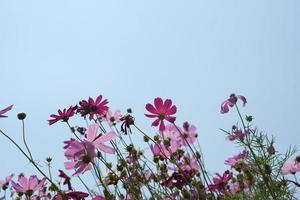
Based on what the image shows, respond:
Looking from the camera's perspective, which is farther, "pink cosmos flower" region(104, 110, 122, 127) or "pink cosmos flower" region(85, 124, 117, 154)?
"pink cosmos flower" region(104, 110, 122, 127)

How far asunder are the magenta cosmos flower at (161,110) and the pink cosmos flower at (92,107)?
26 cm

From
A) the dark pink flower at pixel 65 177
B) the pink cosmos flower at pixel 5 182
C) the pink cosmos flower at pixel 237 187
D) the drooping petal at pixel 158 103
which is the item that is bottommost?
the dark pink flower at pixel 65 177

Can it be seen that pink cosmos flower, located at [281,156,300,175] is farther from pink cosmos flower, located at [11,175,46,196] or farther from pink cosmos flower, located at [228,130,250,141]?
pink cosmos flower, located at [11,175,46,196]

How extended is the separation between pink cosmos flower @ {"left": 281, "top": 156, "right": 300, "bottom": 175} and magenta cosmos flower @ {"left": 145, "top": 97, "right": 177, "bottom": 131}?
619mm

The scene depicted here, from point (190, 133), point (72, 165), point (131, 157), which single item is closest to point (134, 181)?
point (131, 157)

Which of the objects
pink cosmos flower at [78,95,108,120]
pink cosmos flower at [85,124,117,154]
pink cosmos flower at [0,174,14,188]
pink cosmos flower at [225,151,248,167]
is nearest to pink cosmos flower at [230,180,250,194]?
pink cosmos flower at [225,151,248,167]

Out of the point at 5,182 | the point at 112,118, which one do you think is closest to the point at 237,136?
the point at 112,118

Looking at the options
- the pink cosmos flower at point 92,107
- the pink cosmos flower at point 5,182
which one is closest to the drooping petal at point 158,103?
the pink cosmos flower at point 92,107

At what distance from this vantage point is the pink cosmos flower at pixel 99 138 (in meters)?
1.44

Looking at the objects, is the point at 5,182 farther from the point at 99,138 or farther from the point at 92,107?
the point at 99,138

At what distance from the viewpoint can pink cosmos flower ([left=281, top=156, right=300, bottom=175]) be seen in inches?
78.8

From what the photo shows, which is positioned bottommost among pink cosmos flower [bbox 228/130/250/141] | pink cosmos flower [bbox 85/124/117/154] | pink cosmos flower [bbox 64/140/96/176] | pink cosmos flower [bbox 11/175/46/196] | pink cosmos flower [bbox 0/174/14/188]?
pink cosmos flower [bbox 64/140/96/176]

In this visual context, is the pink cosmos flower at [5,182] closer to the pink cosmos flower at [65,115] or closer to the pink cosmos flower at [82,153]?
the pink cosmos flower at [65,115]

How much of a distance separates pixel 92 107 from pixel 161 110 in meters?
0.38
